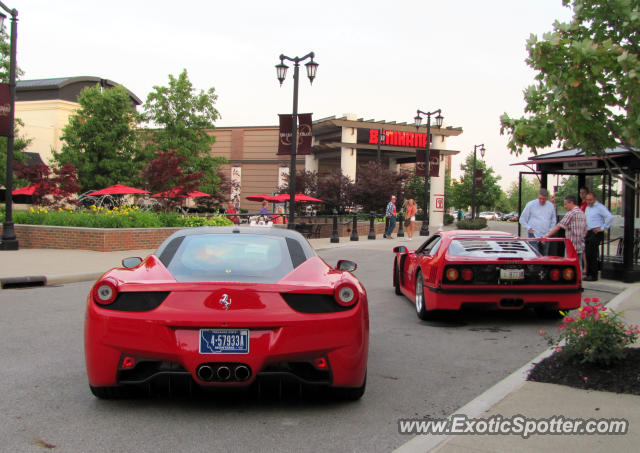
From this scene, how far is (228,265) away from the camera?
4.83 meters

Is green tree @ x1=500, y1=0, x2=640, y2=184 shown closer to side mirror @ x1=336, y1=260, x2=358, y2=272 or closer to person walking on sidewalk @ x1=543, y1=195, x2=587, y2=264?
side mirror @ x1=336, y1=260, x2=358, y2=272

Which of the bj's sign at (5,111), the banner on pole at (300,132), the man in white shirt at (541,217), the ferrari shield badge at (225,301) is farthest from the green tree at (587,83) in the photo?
the banner on pole at (300,132)

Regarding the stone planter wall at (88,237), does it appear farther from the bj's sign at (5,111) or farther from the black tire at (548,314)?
the black tire at (548,314)

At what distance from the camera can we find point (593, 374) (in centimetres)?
506

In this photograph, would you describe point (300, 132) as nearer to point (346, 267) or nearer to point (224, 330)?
point (346, 267)

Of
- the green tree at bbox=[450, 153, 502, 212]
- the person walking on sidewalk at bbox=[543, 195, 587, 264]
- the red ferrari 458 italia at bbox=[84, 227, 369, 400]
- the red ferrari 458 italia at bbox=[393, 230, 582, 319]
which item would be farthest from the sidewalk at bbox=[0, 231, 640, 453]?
the green tree at bbox=[450, 153, 502, 212]

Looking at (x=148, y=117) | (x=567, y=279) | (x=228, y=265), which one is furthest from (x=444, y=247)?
(x=148, y=117)

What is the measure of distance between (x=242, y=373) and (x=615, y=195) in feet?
41.0

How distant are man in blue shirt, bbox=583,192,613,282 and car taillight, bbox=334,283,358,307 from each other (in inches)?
374

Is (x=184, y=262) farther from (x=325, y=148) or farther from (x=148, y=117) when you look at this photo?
(x=325, y=148)

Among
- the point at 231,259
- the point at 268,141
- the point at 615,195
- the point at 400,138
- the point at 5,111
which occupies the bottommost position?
the point at 231,259

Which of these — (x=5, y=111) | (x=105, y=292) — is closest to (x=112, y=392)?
(x=105, y=292)

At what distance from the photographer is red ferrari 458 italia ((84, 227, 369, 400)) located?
407cm

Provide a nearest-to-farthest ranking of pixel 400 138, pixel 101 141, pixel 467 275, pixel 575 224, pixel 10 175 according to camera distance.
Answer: pixel 467 275, pixel 575 224, pixel 10 175, pixel 101 141, pixel 400 138
